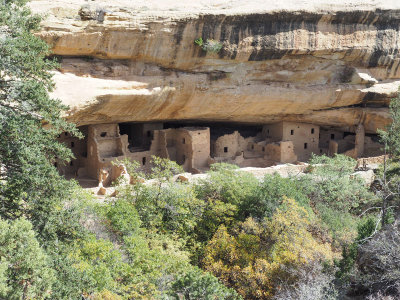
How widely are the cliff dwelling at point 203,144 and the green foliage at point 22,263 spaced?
9.31m

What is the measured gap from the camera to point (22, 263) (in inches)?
327

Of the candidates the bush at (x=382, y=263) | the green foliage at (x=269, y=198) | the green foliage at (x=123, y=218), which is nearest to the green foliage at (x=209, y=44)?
the green foliage at (x=269, y=198)

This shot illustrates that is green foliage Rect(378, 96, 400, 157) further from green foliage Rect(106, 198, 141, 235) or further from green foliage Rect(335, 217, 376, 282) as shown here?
green foliage Rect(106, 198, 141, 235)

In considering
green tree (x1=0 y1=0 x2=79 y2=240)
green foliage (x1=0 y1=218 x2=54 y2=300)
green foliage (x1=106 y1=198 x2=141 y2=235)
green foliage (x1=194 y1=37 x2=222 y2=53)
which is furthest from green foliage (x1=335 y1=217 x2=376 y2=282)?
green foliage (x1=194 y1=37 x2=222 y2=53)

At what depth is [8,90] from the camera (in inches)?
399

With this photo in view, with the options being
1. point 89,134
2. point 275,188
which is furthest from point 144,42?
point 275,188

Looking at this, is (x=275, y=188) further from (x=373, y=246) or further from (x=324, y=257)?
(x=373, y=246)

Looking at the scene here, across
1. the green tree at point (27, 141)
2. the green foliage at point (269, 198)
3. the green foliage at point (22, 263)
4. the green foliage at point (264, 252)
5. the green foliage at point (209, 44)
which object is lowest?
the green foliage at point (264, 252)

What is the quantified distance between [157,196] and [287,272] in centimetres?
457

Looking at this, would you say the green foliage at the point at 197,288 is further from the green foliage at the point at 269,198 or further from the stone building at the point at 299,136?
the stone building at the point at 299,136

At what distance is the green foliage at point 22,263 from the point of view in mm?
8250

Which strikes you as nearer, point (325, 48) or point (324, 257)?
point (324, 257)

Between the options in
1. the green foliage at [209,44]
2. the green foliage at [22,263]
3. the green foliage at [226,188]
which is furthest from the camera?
the green foliage at [209,44]

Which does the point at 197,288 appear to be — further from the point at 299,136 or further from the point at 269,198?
the point at 299,136
